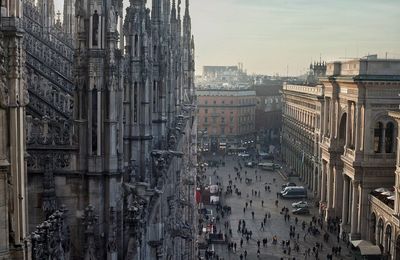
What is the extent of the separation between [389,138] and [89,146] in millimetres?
43213

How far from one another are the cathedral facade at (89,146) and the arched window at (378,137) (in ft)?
94.3

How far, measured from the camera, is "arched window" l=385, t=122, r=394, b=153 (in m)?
54.3

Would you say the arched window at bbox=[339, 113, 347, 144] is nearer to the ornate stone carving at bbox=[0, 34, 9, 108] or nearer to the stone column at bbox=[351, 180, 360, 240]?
the stone column at bbox=[351, 180, 360, 240]

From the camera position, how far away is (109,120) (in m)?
15.8

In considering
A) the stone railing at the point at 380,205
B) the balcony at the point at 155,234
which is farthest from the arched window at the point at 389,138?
the balcony at the point at 155,234

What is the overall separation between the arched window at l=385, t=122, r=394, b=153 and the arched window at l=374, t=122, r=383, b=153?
1.67 ft

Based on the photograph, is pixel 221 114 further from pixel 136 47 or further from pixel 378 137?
pixel 136 47

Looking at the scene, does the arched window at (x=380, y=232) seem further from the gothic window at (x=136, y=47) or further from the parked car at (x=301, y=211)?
the gothic window at (x=136, y=47)

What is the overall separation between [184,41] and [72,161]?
A: 149 feet

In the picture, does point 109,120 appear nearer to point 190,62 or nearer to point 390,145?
point 390,145

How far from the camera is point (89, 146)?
15961mm

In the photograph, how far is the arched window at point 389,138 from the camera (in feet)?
178

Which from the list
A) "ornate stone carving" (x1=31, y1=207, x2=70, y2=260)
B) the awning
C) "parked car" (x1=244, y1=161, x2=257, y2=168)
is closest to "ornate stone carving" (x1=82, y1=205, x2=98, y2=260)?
"ornate stone carving" (x1=31, y1=207, x2=70, y2=260)

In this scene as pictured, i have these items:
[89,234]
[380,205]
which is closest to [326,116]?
[380,205]
